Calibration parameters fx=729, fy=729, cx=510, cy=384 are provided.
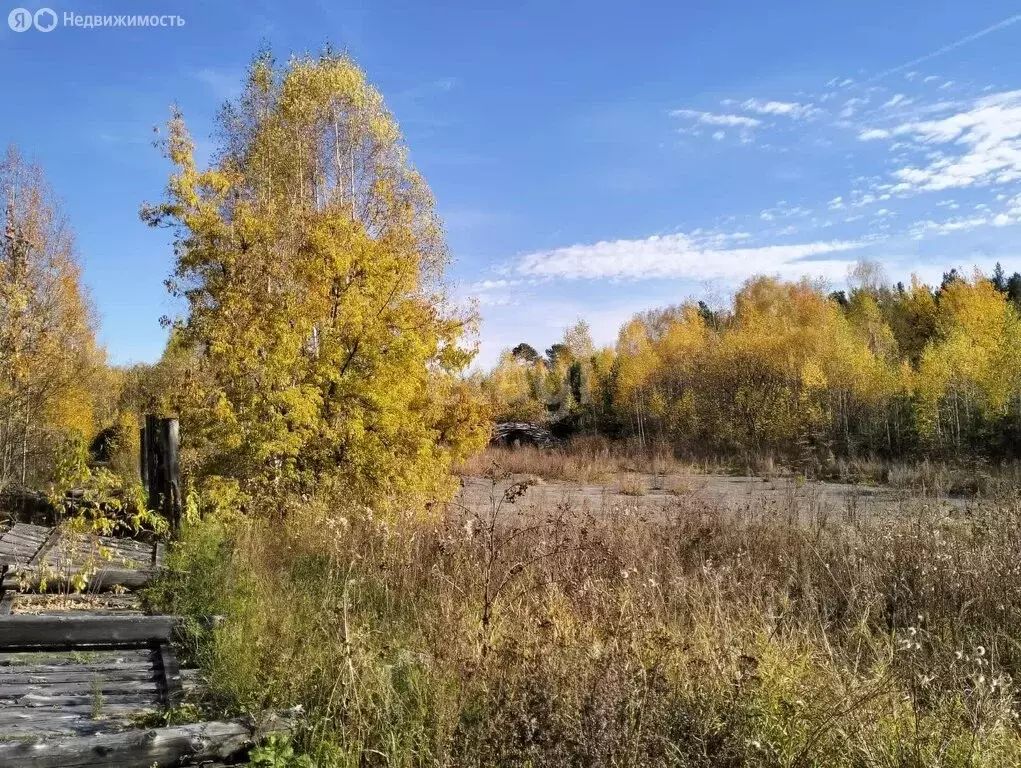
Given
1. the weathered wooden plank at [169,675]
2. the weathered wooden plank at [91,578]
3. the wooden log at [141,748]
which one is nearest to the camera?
the wooden log at [141,748]

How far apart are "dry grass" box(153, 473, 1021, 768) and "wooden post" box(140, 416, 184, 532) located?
0.87 m

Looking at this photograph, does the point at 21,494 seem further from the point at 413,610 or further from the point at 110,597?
the point at 413,610

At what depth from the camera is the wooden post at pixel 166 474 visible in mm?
8070

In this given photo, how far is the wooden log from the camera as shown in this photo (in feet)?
9.87

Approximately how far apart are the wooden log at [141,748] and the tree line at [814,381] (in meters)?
17.8

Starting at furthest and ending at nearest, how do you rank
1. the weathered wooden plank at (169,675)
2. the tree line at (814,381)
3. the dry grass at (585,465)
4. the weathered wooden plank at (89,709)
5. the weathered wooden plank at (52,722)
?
the tree line at (814,381)
the dry grass at (585,465)
the weathered wooden plank at (169,675)
the weathered wooden plank at (89,709)
the weathered wooden plank at (52,722)

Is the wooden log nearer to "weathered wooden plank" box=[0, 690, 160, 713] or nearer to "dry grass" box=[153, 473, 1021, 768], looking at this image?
"dry grass" box=[153, 473, 1021, 768]

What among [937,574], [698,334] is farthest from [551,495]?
[698,334]

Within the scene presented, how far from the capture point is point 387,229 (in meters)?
17.7

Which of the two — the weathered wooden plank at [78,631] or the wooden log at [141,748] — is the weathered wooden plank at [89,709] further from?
the weathered wooden plank at [78,631]

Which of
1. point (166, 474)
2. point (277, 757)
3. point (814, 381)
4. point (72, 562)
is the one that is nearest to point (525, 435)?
point (814, 381)

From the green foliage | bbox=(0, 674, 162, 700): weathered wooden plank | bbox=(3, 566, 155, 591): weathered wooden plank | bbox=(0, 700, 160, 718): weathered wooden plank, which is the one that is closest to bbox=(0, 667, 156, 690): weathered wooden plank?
bbox=(0, 674, 162, 700): weathered wooden plank

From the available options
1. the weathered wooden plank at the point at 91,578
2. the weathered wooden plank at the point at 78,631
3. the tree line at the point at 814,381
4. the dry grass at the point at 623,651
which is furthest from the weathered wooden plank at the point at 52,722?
the tree line at the point at 814,381

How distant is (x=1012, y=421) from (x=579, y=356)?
42.6m
